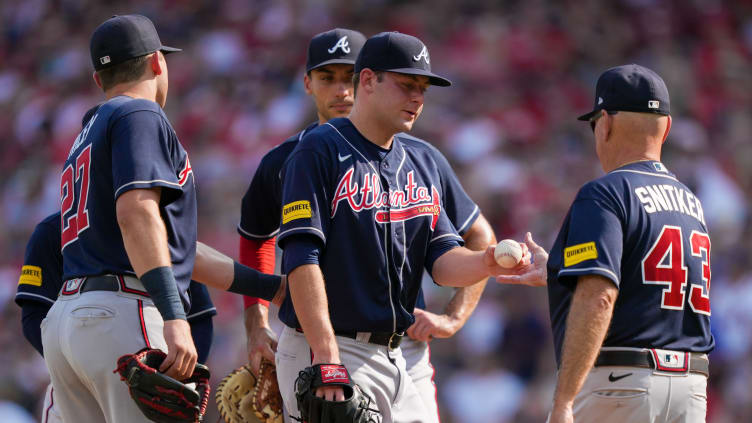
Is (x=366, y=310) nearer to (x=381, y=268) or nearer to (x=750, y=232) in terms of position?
(x=381, y=268)

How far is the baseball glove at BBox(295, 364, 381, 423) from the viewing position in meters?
3.42

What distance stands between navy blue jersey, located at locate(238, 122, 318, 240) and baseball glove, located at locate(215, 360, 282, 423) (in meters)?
0.67

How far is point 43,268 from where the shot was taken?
4.67m

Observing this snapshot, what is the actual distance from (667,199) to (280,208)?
1841 mm

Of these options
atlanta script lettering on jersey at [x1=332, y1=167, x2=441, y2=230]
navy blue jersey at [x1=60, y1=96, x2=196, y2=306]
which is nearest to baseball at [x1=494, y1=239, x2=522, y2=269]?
atlanta script lettering on jersey at [x1=332, y1=167, x2=441, y2=230]

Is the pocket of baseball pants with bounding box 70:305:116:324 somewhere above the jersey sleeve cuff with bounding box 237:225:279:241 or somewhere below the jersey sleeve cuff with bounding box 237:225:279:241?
below

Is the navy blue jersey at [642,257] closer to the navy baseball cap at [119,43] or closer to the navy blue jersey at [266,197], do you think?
the navy blue jersey at [266,197]

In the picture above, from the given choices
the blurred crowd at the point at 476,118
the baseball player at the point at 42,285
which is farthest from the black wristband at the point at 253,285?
the blurred crowd at the point at 476,118

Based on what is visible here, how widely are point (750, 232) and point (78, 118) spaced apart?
26.5 ft

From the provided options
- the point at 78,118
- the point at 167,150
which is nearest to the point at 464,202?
the point at 167,150

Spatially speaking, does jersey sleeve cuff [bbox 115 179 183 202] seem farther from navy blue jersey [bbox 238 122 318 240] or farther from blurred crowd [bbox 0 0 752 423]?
blurred crowd [bbox 0 0 752 423]

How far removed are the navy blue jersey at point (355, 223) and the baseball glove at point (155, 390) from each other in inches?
25.3

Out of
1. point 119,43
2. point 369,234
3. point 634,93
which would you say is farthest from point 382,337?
point 119,43

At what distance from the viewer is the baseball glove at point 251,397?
4.22m
